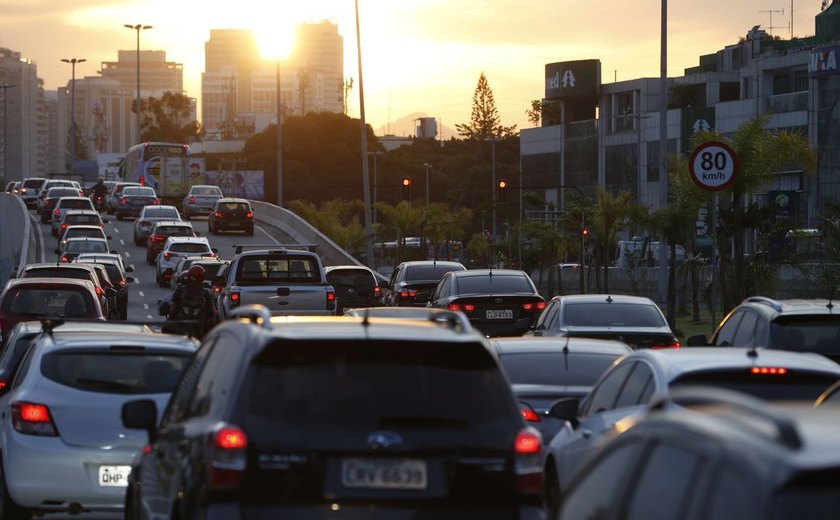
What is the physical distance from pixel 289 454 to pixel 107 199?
8587 centimetres

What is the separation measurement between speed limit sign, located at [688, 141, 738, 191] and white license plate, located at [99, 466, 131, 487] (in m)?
12.1

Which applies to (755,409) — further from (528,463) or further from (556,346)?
(556,346)

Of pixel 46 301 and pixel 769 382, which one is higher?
pixel 769 382

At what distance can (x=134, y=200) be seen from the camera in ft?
270

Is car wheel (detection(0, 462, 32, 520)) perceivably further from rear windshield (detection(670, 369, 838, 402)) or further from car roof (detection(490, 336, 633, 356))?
rear windshield (detection(670, 369, 838, 402))

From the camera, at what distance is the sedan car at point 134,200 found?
270 ft

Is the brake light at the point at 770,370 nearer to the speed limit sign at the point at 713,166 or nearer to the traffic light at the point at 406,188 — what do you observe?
the speed limit sign at the point at 713,166

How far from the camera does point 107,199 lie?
90938 mm

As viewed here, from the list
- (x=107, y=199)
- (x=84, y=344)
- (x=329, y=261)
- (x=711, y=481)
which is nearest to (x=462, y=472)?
(x=711, y=481)

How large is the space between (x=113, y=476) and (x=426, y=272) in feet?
72.4

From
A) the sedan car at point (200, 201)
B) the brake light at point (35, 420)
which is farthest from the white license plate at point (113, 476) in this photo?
the sedan car at point (200, 201)

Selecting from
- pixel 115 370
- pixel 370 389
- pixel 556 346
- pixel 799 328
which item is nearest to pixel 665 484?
pixel 370 389

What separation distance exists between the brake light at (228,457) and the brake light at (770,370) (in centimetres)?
392

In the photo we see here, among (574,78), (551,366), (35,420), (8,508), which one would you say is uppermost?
(574,78)
